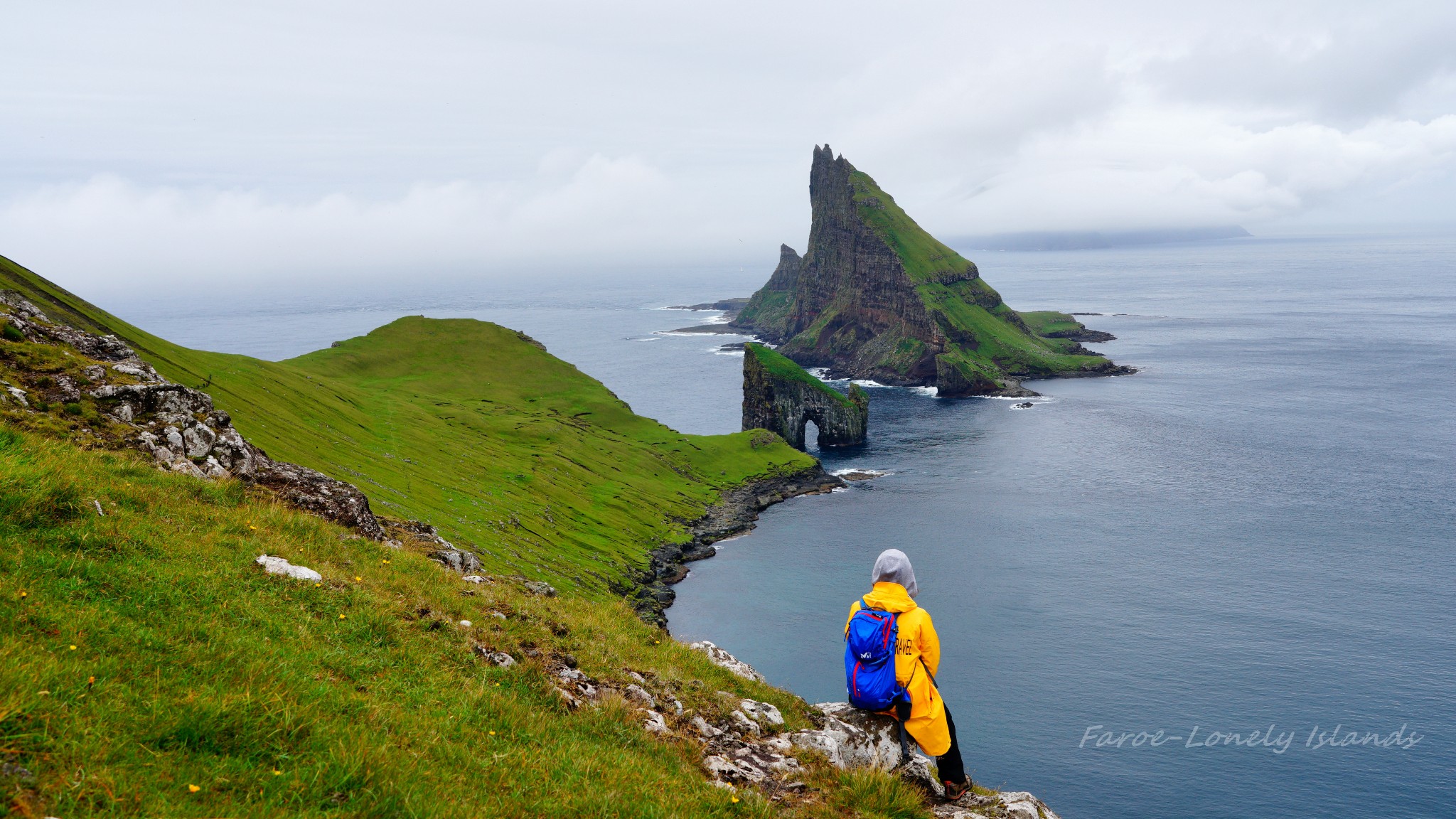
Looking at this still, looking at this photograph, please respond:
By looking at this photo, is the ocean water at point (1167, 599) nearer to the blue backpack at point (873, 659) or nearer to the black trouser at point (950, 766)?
the black trouser at point (950, 766)

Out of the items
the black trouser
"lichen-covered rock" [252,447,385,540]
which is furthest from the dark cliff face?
the black trouser

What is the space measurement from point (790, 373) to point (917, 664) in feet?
534

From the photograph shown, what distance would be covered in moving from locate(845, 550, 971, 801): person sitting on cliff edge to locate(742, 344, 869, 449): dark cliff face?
15860 centimetres

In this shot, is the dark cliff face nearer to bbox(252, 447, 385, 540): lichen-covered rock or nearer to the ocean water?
the ocean water

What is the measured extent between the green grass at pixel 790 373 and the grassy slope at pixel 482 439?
21367mm

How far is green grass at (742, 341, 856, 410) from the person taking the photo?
17200cm

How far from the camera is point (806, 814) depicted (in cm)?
1127

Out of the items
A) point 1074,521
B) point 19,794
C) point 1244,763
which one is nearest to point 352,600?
point 19,794

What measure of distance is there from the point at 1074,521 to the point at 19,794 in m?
119

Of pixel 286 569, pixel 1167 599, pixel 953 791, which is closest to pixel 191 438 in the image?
pixel 286 569

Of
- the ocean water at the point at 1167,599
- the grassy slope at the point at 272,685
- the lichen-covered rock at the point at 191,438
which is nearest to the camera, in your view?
the grassy slope at the point at 272,685

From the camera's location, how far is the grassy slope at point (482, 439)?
71000 mm

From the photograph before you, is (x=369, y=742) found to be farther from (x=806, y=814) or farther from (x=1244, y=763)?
(x=1244, y=763)

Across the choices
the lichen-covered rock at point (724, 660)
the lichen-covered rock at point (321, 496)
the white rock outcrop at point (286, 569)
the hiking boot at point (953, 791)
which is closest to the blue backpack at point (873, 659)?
the hiking boot at point (953, 791)
